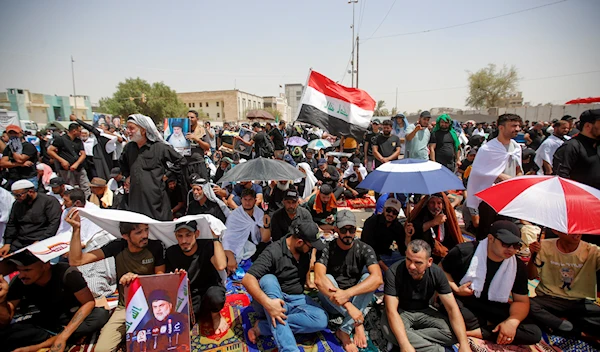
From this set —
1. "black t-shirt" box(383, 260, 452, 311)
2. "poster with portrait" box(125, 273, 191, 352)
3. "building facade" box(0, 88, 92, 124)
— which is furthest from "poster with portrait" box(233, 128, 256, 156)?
"building facade" box(0, 88, 92, 124)

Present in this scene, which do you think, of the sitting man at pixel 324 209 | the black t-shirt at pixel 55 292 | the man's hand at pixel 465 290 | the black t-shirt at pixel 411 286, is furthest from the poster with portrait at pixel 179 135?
the man's hand at pixel 465 290

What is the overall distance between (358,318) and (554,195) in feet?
6.96

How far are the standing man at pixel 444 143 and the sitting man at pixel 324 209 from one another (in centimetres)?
290

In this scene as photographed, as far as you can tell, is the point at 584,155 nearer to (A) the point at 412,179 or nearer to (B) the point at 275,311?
(A) the point at 412,179

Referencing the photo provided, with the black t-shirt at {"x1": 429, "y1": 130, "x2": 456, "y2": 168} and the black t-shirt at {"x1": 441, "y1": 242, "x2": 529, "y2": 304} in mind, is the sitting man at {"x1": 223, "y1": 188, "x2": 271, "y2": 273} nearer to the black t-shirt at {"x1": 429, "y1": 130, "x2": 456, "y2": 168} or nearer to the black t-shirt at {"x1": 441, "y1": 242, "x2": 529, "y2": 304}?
the black t-shirt at {"x1": 441, "y1": 242, "x2": 529, "y2": 304}

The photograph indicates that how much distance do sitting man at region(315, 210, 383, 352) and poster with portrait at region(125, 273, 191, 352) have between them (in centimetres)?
134

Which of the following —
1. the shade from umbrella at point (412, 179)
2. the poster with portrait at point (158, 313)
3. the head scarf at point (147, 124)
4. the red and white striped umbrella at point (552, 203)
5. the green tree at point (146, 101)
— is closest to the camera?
the red and white striped umbrella at point (552, 203)

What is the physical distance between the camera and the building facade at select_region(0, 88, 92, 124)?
42875mm

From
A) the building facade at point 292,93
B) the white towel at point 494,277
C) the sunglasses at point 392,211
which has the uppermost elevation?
the building facade at point 292,93

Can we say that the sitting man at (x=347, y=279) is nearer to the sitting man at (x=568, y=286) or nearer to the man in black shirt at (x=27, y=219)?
the sitting man at (x=568, y=286)

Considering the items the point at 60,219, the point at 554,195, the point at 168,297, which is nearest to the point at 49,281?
the point at 168,297

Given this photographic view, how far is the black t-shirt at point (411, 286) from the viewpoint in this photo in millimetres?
2822

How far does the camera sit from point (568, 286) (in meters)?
A: 3.00

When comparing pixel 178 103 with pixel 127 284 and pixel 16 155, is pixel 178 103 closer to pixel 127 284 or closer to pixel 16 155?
pixel 16 155
